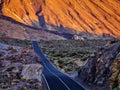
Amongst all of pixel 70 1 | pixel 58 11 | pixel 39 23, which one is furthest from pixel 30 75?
pixel 70 1

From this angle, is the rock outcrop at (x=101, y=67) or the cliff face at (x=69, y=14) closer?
the rock outcrop at (x=101, y=67)

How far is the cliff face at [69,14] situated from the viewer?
164375 millimetres

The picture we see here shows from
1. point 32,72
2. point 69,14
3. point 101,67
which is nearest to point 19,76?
point 32,72

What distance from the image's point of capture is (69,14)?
180 metres

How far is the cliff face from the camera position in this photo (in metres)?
164

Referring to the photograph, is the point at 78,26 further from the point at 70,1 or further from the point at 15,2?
the point at 15,2

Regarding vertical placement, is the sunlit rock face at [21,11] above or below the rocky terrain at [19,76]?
above

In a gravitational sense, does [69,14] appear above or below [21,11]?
below

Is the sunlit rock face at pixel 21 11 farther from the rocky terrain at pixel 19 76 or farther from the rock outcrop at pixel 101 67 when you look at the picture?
the rock outcrop at pixel 101 67

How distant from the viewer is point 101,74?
31.8 m

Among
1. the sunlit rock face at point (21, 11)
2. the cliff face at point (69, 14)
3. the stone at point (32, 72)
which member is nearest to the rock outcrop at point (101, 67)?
the stone at point (32, 72)

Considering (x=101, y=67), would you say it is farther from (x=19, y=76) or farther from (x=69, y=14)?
(x=69, y=14)

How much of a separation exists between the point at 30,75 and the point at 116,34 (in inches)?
5749

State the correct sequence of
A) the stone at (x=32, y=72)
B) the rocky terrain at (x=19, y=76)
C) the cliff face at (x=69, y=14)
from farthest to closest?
the cliff face at (x=69, y=14)
the stone at (x=32, y=72)
the rocky terrain at (x=19, y=76)
